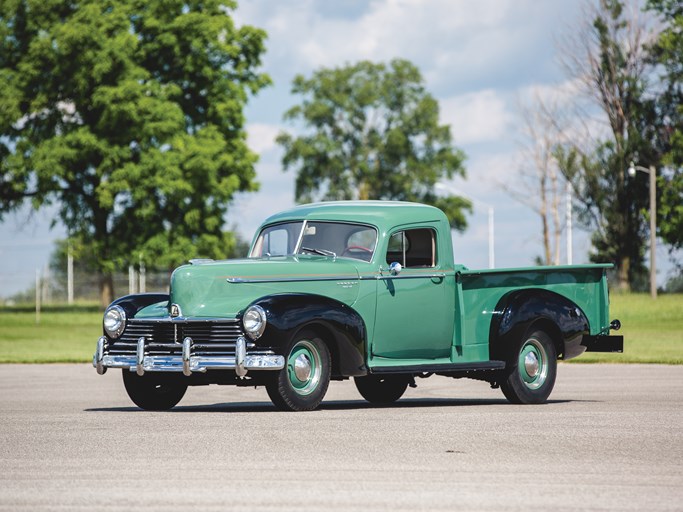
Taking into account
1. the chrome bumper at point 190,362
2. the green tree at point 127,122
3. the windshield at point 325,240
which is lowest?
the chrome bumper at point 190,362

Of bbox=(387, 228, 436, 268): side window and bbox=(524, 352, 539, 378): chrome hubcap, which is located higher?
bbox=(387, 228, 436, 268): side window

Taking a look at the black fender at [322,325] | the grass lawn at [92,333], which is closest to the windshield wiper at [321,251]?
the black fender at [322,325]

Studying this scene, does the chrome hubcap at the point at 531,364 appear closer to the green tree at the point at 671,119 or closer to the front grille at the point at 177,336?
the front grille at the point at 177,336

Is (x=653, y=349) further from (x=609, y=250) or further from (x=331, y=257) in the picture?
(x=609, y=250)

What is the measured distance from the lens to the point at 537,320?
15.3 metres

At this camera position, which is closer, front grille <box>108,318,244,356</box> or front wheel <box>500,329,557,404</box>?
front grille <box>108,318,244,356</box>

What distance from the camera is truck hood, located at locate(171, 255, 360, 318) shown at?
13.7 m

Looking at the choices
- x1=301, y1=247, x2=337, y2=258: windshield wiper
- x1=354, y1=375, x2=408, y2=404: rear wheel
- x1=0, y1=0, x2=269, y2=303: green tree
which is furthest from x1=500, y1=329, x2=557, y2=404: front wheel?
x1=0, y1=0, x2=269, y2=303: green tree

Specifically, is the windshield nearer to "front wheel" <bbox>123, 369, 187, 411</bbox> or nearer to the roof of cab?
the roof of cab

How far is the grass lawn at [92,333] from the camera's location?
30141 millimetres

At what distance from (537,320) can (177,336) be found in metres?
4.21

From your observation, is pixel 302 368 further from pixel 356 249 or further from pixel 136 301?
pixel 136 301

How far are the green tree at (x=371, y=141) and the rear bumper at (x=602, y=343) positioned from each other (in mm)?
65264

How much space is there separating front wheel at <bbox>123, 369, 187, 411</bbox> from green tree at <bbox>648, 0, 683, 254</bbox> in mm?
49274
